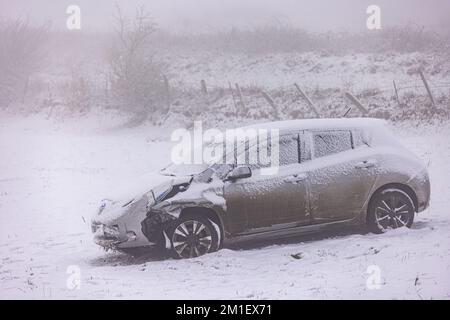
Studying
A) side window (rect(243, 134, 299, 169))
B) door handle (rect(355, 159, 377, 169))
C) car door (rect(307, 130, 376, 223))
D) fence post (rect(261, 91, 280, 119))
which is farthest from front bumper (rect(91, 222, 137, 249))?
fence post (rect(261, 91, 280, 119))

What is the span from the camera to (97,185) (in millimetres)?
15328

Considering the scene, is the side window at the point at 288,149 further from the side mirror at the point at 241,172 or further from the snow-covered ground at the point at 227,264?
the snow-covered ground at the point at 227,264

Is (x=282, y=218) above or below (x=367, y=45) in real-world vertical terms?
below

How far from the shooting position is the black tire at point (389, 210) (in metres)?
7.69

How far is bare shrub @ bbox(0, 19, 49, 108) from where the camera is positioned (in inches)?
1195

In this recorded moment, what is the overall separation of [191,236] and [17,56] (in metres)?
28.8

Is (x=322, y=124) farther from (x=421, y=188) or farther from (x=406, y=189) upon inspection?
(x=421, y=188)

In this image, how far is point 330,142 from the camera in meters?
7.91

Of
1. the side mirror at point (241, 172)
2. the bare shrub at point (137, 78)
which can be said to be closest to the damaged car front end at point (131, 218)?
the side mirror at point (241, 172)

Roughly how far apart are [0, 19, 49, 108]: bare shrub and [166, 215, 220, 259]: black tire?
26240 millimetres

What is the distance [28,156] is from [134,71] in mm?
8919

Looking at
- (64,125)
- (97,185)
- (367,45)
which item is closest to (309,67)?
(367,45)

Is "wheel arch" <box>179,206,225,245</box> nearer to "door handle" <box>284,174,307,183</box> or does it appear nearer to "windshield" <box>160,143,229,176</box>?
"windshield" <box>160,143,229,176</box>
